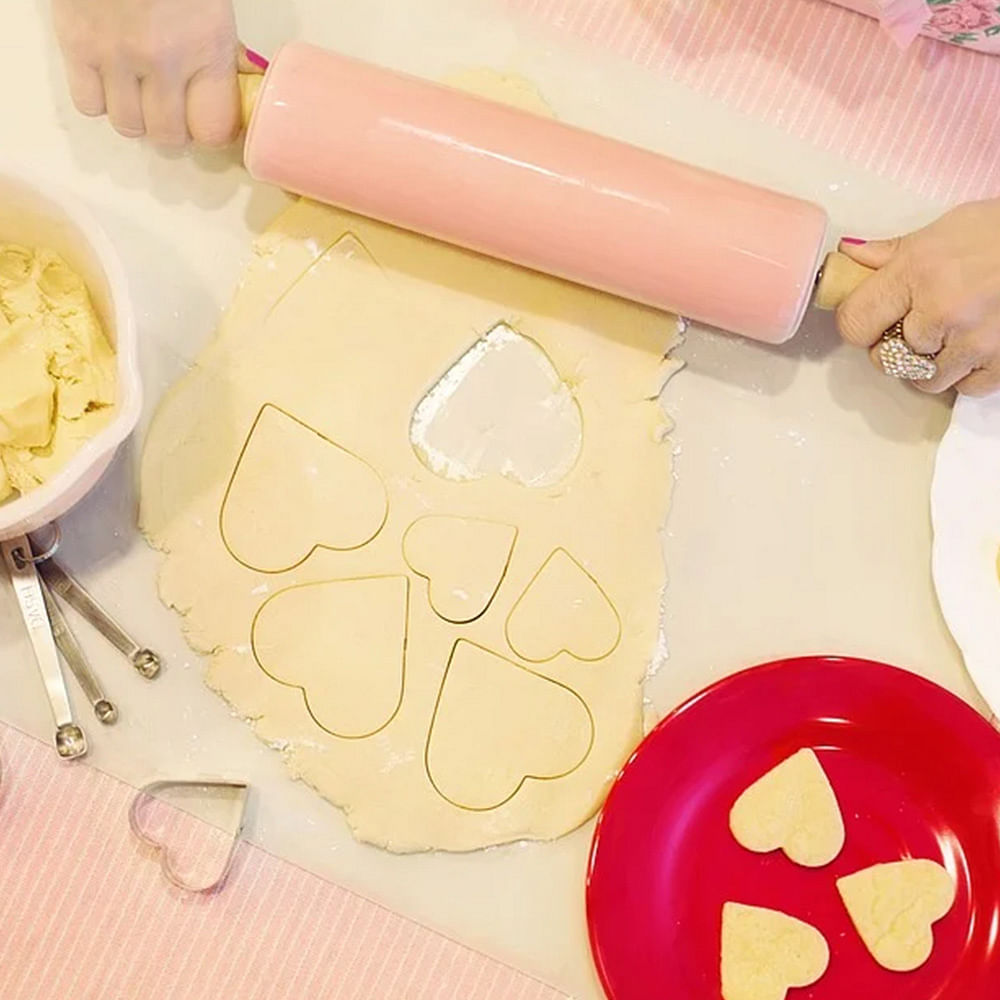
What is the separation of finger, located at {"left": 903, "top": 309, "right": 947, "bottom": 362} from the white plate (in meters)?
0.08

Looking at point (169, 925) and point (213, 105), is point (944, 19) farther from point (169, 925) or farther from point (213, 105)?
point (169, 925)

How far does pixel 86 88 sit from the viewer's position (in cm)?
87

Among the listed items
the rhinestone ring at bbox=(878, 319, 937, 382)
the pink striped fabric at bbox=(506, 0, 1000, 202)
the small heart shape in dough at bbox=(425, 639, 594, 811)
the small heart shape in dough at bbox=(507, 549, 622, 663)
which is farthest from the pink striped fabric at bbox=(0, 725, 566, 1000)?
the pink striped fabric at bbox=(506, 0, 1000, 202)

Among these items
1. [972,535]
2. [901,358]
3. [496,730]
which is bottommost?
[496,730]

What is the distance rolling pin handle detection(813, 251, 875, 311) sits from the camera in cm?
86

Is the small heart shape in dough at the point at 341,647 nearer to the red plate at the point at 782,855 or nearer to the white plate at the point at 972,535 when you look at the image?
the red plate at the point at 782,855

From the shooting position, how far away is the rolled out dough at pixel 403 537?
87 cm

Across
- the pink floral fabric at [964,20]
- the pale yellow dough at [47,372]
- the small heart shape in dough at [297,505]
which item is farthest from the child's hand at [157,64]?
the pink floral fabric at [964,20]

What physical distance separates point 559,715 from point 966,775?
0.27 meters

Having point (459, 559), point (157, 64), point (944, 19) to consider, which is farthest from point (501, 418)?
point (944, 19)

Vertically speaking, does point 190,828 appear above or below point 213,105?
below

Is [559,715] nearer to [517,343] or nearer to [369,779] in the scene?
[369,779]

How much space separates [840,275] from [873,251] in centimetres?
3

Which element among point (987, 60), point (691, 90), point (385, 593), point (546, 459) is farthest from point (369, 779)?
point (987, 60)
